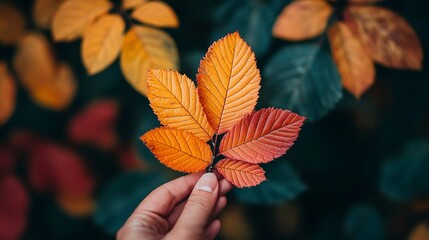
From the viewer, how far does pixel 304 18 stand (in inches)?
24.2

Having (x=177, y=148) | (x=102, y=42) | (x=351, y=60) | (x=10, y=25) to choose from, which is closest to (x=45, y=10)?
(x=10, y=25)

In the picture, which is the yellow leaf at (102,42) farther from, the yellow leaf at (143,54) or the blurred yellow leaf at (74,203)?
the blurred yellow leaf at (74,203)

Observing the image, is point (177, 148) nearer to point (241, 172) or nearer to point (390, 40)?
point (241, 172)

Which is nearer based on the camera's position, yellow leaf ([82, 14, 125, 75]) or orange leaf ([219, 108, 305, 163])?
orange leaf ([219, 108, 305, 163])

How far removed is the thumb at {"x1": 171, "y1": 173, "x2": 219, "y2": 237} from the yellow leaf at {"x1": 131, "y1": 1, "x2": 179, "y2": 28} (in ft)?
0.83

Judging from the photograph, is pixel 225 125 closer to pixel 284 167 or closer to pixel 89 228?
pixel 284 167

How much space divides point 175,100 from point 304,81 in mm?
281

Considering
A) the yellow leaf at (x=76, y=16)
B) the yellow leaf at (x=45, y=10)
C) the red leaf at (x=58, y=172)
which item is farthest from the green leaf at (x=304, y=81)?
the red leaf at (x=58, y=172)

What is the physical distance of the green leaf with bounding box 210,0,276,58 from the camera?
68 centimetres

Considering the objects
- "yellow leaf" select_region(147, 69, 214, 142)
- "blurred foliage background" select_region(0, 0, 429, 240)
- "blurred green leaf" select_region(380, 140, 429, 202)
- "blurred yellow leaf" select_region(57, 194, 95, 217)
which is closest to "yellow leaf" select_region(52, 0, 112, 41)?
"blurred foliage background" select_region(0, 0, 429, 240)

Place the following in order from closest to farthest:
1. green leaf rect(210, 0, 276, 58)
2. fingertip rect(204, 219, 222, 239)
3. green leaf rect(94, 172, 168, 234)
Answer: fingertip rect(204, 219, 222, 239) → green leaf rect(210, 0, 276, 58) → green leaf rect(94, 172, 168, 234)

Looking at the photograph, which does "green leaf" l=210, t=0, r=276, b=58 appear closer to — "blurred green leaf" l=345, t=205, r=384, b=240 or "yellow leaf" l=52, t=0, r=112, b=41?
"yellow leaf" l=52, t=0, r=112, b=41

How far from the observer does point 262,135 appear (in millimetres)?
446

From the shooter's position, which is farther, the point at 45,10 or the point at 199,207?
the point at 45,10
